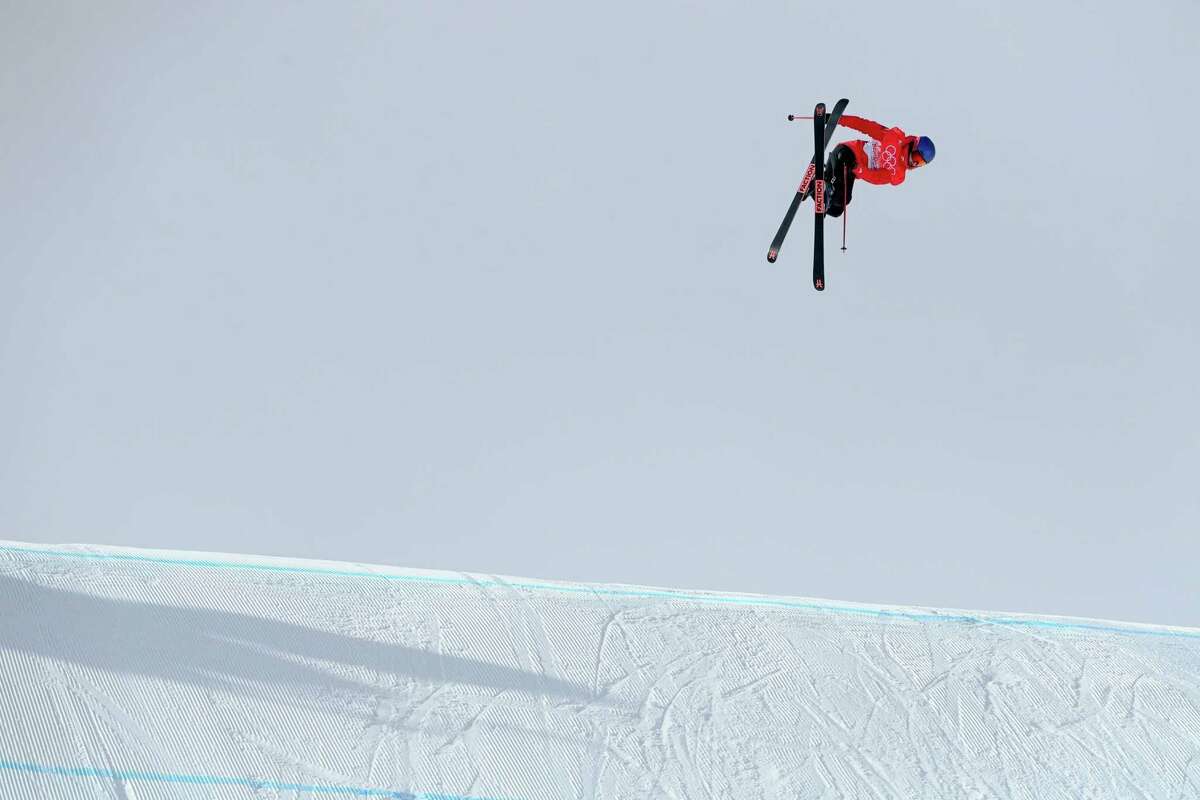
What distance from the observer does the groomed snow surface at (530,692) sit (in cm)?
302

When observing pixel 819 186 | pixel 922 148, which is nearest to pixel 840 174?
pixel 819 186

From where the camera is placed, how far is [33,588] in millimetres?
3449

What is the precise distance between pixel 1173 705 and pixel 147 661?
9.49ft

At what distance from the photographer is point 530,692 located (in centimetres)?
342

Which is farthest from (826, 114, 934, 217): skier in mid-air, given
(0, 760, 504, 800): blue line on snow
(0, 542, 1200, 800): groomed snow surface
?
(0, 760, 504, 800): blue line on snow

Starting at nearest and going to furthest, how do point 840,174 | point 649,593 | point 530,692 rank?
point 840,174
point 530,692
point 649,593

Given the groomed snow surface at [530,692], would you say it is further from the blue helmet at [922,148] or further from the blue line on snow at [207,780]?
the blue helmet at [922,148]

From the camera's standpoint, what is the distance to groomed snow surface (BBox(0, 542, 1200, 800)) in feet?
9.89

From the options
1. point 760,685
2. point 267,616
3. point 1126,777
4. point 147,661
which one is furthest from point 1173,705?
point 147,661

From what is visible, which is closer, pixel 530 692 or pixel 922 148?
pixel 922 148

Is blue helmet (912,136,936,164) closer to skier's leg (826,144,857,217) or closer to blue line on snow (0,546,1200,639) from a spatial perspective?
skier's leg (826,144,857,217)

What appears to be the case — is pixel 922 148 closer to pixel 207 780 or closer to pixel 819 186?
pixel 819 186

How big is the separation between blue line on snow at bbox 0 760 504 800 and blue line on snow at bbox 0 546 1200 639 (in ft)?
3.08

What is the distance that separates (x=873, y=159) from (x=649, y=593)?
1.62m
